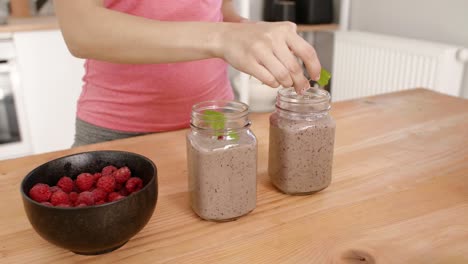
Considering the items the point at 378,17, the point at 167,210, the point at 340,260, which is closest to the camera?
the point at 340,260

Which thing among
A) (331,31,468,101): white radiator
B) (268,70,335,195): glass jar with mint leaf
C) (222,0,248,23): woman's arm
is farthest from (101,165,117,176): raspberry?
(331,31,468,101): white radiator

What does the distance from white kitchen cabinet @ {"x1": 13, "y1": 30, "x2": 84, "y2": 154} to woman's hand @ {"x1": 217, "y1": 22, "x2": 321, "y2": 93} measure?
5.36 ft

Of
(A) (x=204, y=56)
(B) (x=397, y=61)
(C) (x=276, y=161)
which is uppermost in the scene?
(A) (x=204, y=56)

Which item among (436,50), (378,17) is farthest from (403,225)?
(378,17)

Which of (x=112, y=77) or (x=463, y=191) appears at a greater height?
(x=112, y=77)

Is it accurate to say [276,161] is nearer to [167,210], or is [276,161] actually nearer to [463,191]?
[167,210]

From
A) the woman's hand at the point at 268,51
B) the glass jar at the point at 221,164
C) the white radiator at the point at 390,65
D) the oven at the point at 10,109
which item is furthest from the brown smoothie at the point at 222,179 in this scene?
the oven at the point at 10,109

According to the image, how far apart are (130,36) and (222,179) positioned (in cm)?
24

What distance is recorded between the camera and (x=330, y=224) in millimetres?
595

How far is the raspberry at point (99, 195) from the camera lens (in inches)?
21.1

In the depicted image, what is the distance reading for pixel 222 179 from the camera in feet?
1.90

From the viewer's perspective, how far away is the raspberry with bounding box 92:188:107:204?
21.1 inches

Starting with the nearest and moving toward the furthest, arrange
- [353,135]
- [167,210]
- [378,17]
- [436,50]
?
[167,210] → [353,135] → [436,50] → [378,17]

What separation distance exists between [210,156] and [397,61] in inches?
68.8
